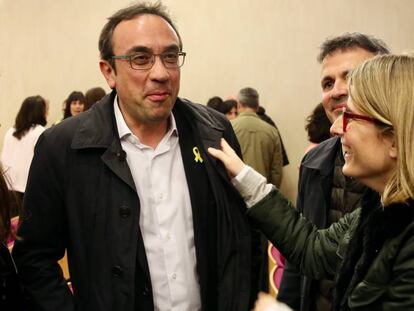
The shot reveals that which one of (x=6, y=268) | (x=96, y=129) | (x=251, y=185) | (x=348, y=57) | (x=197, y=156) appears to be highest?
(x=348, y=57)

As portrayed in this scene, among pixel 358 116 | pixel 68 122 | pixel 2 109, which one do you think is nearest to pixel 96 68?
pixel 2 109

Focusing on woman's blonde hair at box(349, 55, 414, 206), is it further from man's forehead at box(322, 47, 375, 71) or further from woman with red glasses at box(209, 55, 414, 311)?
man's forehead at box(322, 47, 375, 71)

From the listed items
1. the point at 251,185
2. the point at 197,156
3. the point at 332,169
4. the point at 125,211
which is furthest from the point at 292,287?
the point at 125,211

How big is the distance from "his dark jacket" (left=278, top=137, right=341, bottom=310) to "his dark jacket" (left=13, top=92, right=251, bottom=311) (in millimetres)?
398

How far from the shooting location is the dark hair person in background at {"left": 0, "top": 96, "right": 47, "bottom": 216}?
5133mm

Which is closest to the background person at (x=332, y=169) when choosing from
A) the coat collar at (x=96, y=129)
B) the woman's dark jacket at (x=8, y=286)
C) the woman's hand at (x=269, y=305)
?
the woman's hand at (x=269, y=305)

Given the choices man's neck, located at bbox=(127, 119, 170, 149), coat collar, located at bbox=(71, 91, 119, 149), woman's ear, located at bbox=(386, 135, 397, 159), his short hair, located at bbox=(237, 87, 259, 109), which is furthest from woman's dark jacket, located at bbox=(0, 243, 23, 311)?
his short hair, located at bbox=(237, 87, 259, 109)

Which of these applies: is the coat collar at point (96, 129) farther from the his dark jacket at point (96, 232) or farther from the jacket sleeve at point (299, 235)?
the jacket sleeve at point (299, 235)

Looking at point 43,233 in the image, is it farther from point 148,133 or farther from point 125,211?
point 148,133

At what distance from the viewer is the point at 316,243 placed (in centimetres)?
182

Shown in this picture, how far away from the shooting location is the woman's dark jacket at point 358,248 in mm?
1233

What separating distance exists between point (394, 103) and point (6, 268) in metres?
1.21

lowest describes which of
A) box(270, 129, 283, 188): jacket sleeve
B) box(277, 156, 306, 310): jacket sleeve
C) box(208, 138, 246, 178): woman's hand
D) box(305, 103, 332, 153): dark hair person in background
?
box(270, 129, 283, 188): jacket sleeve

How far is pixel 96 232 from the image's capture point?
175 cm
